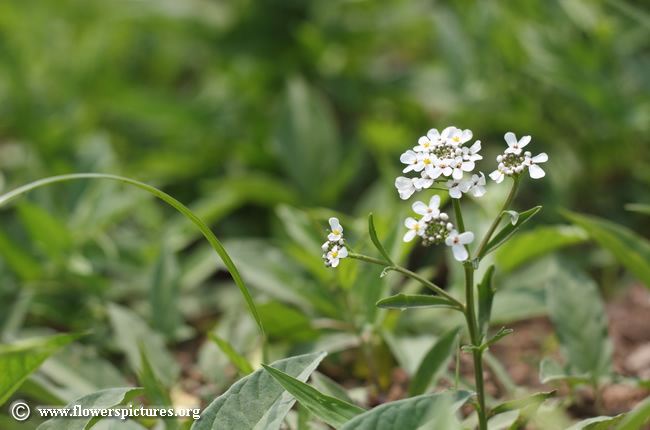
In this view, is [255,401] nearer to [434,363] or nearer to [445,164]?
[434,363]

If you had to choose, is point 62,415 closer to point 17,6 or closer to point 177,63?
point 177,63

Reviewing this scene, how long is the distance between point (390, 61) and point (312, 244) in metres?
1.86

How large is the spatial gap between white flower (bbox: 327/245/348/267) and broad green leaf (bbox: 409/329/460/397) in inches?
16.0

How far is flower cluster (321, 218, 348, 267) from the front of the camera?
100 cm

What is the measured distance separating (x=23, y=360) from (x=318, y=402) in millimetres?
590

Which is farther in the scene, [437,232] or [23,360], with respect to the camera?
[23,360]

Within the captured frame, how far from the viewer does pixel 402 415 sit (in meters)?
1.00

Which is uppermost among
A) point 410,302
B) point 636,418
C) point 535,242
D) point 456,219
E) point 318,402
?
point 535,242

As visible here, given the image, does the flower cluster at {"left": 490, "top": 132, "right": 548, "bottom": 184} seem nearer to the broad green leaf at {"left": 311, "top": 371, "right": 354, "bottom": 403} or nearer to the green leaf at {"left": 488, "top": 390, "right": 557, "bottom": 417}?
the green leaf at {"left": 488, "top": 390, "right": 557, "bottom": 417}

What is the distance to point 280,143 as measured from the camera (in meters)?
2.25

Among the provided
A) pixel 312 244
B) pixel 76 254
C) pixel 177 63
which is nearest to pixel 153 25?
pixel 177 63

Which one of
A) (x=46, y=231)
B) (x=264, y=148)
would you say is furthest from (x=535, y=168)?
(x=264, y=148)

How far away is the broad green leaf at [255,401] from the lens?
109 cm

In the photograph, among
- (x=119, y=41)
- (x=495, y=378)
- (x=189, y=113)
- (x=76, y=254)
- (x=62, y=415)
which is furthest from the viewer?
(x=119, y=41)
